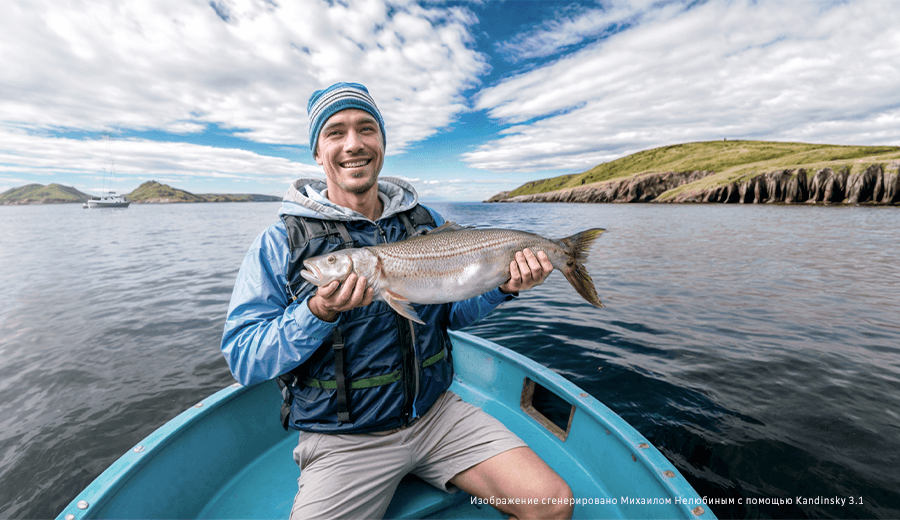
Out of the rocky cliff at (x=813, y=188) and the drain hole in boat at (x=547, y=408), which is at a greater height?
the rocky cliff at (x=813, y=188)

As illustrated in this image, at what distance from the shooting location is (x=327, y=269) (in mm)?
3215

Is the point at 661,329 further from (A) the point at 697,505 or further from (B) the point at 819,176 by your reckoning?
(B) the point at 819,176

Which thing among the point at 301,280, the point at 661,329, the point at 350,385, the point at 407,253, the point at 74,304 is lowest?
the point at 74,304

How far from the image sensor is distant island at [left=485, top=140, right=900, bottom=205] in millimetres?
59438

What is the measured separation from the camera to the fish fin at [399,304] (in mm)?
3271

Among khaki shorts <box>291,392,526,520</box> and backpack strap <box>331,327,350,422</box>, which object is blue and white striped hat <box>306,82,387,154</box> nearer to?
backpack strap <box>331,327,350,422</box>

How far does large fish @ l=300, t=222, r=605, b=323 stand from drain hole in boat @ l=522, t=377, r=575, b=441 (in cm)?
211

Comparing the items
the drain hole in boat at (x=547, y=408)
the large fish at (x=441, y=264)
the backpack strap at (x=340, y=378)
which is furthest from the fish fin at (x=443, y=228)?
the drain hole in boat at (x=547, y=408)

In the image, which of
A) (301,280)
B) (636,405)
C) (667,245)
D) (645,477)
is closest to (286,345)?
(301,280)

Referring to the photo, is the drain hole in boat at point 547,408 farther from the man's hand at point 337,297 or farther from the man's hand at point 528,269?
the man's hand at point 337,297

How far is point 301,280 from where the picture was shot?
11.5 feet

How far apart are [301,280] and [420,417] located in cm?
183

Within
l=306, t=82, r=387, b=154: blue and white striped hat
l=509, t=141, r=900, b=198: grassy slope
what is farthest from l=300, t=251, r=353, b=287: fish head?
l=509, t=141, r=900, b=198: grassy slope

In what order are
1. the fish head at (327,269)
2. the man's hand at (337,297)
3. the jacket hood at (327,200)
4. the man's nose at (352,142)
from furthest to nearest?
the man's nose at (352,142) < the jacket hood at (327,200) < the fish head at (327,269) < the man's hand at (337,297)
